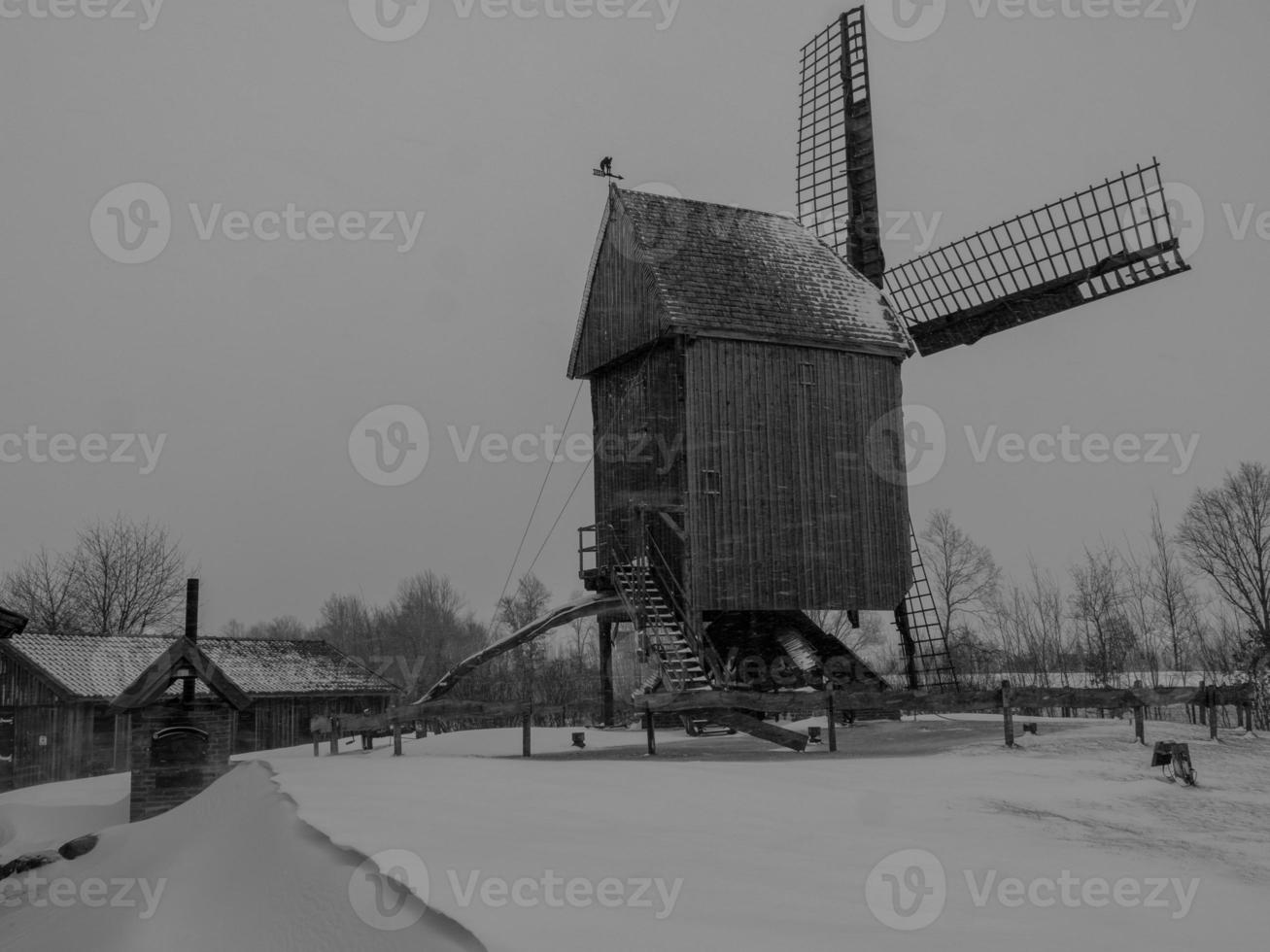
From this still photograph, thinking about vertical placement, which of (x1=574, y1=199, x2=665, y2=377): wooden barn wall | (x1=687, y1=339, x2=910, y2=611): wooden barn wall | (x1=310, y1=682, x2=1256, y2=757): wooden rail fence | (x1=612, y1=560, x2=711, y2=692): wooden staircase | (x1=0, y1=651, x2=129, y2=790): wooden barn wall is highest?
(x1=574, y1=199, x2=665, y2=377): wooden barn wall

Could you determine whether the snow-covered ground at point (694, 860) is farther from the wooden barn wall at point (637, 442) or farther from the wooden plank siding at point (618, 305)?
the wooden plank siding at point (618, 305)

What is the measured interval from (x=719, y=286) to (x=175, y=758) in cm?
1279

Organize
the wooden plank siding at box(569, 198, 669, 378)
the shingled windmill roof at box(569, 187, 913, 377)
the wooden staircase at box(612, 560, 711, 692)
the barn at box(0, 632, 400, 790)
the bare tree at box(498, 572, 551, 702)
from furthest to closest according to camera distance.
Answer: the bare tree at box(498, 572, 551, 702) → the barn at box(0, 632, 400, 790) → the wooden plank siding at box(569, 198, 669, 378) → the shingled windmill roof at box(569, 187, 913, 377) → the wooden staircase at box(612, 560, 711, 692)

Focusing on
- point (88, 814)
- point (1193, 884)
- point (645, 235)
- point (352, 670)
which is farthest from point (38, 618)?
point (1193, 884)

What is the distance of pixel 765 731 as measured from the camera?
57.5 ft

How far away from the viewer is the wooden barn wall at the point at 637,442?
21.0 metres

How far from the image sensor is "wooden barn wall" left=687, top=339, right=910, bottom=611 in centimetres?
2070

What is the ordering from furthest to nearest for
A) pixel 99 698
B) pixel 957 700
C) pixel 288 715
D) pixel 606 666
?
1. pixel 288 715
2. pixel 99 698
3. pixel 606 666
4. pixel 957 700

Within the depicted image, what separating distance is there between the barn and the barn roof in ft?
0.11

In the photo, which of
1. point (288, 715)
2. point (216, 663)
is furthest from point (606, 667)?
point (288, 715)

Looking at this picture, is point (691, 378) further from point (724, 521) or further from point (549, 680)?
point (549, 680)

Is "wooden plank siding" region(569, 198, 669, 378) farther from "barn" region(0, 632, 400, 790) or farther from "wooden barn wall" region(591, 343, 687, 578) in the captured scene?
"barn" region(0, 632, 400, 790)

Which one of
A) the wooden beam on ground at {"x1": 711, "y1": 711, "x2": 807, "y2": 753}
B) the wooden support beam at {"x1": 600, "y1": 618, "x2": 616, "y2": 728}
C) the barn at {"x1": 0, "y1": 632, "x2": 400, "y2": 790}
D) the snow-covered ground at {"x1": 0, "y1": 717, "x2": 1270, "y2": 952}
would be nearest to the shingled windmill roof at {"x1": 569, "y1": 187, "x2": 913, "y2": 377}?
the wooden support beam at {"x1": 600, "y1": 618, "x2": 616, "y2": 728}

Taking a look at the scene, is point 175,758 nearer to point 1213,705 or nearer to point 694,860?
point 694,860
